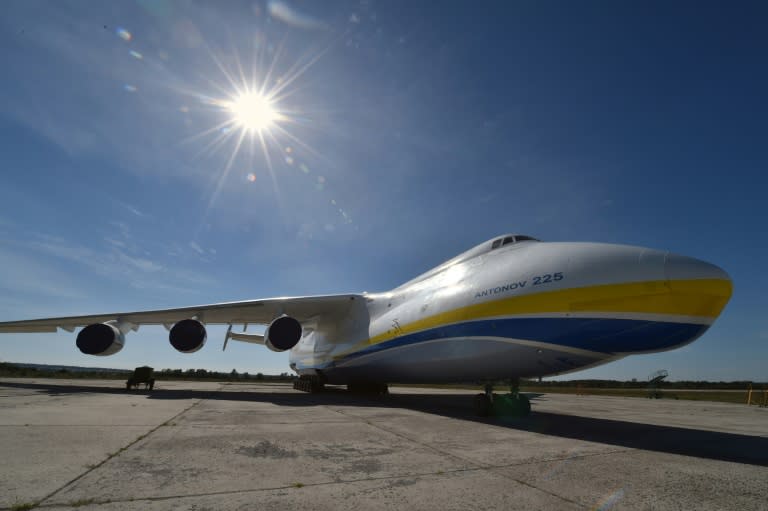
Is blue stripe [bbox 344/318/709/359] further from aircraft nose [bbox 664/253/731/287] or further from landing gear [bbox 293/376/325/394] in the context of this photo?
landing gear [bbox 293/376/325/394]

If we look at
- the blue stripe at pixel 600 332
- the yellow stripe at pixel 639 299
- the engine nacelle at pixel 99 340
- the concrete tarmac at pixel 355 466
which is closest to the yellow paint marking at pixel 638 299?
the yellow stripe at pixel 639 299

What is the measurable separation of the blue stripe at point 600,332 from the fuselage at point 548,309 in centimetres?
1

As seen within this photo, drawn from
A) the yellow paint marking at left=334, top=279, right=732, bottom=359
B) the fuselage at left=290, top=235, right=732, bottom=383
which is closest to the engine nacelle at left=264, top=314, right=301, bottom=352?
the fuselage at left=290, top=235, right=732, bottom=383

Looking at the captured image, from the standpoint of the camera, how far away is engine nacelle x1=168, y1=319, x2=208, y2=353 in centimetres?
1119

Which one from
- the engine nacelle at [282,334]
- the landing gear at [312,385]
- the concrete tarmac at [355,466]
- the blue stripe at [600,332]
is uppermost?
the blue stripe at [600,332]

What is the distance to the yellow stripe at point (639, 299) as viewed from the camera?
4.65 meters

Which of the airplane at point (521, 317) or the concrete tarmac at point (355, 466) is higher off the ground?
the airplane at point (521, 317)

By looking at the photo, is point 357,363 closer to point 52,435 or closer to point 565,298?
point 565,298

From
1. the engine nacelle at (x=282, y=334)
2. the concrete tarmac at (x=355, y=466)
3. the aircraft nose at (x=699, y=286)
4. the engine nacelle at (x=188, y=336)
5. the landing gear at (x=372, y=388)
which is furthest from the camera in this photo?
the landing gear at (x=372, y=388)

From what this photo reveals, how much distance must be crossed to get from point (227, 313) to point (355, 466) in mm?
11891

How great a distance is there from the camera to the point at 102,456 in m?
3.12

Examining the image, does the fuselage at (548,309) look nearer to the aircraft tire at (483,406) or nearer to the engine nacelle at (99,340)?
the aircraft tire at (483,406)

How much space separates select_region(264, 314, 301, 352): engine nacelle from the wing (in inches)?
59.0

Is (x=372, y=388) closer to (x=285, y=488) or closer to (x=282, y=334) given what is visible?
(x=282, y=334)
